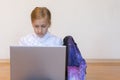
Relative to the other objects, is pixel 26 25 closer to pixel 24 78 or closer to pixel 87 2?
pixel 87 2

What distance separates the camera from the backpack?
1.42 metres

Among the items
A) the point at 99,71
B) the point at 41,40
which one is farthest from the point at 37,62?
the point at 99,71

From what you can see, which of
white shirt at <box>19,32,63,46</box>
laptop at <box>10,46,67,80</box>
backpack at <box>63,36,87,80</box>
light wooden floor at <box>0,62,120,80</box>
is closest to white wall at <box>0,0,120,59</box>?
light wooden floor at <box>0,62,120,80</box>

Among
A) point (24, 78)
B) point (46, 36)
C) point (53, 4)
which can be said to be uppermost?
point (53, 4)

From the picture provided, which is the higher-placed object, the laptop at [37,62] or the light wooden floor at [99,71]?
the laptop at [37,62]

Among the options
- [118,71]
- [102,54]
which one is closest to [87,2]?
[102,54]

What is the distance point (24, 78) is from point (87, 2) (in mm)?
2178

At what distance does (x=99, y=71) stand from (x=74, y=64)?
1703 millimetres

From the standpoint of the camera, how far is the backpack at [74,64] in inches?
55.9

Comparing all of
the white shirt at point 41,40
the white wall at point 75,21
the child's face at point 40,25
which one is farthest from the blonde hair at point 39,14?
the white wall at point 75,21

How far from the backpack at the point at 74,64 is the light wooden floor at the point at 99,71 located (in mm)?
1403

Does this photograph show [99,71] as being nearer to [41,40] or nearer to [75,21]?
[75,21]

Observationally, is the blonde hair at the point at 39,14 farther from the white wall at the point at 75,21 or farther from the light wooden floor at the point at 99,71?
the white wall at the point at 75,21

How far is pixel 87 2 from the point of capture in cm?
336
